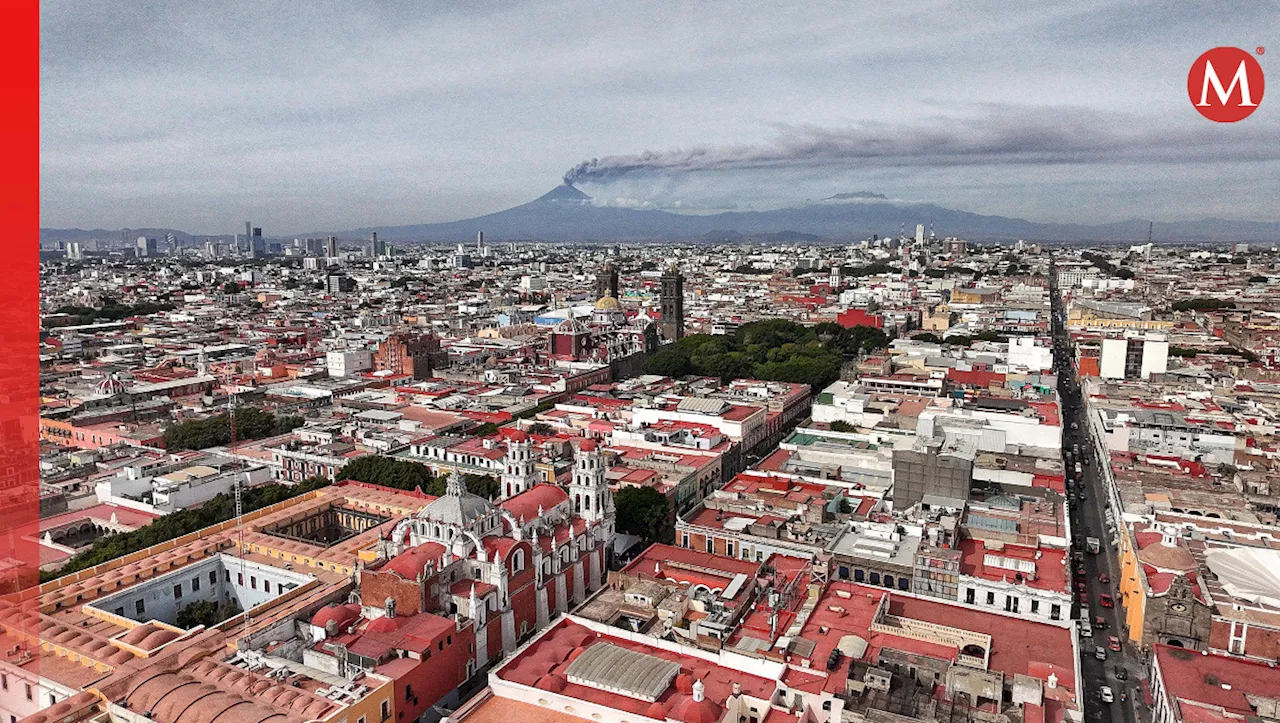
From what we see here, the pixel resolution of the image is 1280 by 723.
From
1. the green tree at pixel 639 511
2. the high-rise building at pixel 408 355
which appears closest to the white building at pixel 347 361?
the high-rise building at pixel 408 355

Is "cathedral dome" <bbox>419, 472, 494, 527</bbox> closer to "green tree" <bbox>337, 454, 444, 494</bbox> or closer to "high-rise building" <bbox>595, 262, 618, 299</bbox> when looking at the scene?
"green tree" <bbox>337, 454, 444, 494</bbox>

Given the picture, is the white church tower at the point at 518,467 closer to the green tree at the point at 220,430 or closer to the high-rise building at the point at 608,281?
the green tree at the point at 220,430

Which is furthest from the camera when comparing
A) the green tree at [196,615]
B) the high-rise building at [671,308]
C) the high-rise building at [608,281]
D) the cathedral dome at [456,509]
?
the high-rise building at [608,281]

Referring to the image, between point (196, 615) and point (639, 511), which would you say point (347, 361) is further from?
point (639, 511)

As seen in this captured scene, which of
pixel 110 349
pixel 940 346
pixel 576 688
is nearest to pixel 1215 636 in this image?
pixel 576 688

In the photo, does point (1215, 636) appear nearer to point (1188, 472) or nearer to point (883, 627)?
point (883, 627)

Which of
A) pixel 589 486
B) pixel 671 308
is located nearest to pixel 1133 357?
pixel 671 308

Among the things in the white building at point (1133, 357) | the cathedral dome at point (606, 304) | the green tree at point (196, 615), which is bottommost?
the green tree at point (196, 615)
